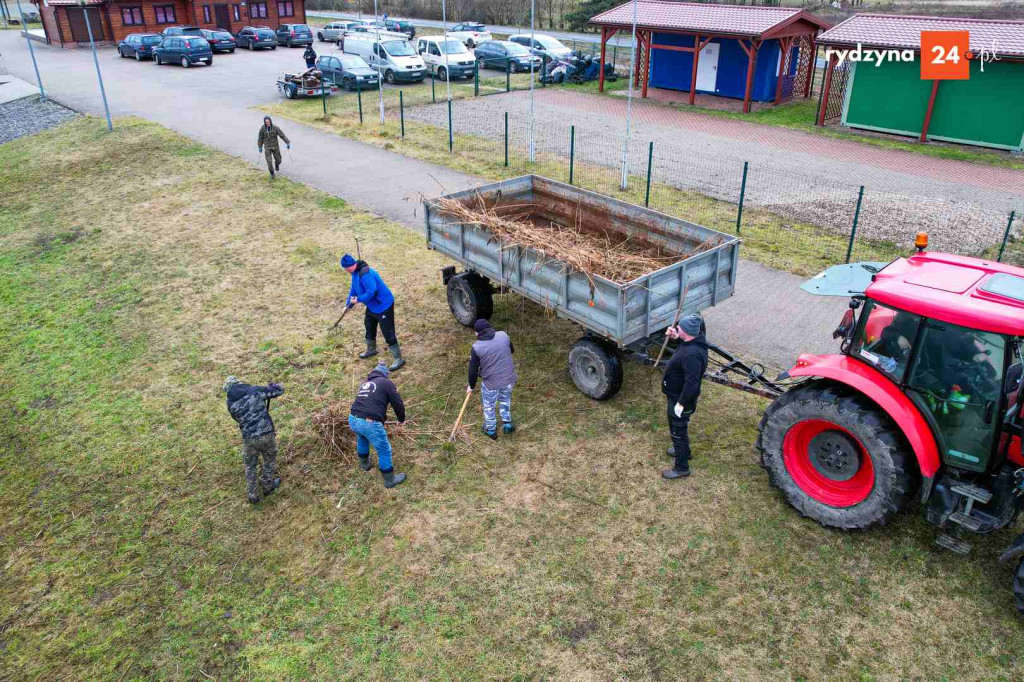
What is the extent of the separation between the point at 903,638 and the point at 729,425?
2948 mm

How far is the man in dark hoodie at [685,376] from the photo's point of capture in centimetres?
680

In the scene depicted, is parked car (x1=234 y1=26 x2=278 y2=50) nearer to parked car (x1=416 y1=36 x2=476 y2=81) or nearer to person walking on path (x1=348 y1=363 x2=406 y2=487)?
parked car (x1=416 y1=36 x2=476 y2=81)

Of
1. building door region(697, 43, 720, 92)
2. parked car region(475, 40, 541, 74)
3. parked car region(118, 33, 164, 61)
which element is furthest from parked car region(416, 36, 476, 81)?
parked car region(118, 33, 164, 61)

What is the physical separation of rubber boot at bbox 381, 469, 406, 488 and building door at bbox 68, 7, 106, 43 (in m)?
43.4

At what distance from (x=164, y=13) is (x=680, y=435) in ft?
148

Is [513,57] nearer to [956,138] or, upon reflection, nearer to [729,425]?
[956,138]

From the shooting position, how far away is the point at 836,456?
647cm

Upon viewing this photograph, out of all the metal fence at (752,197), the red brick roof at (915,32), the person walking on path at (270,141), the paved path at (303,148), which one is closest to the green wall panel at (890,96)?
the red brick roof at (915,32)

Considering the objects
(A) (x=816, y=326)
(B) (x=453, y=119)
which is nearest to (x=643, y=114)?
(B) (x=453, y=119)

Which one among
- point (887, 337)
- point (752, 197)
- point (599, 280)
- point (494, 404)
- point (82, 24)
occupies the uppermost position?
point (82, 24)

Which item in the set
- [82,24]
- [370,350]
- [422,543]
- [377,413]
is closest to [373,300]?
[370,350]

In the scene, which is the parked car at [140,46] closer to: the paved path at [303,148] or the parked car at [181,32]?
the parked car at [181,32]

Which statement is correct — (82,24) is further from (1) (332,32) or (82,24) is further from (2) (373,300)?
(2) (373,300)

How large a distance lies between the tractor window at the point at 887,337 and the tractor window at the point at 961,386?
0.11 m
